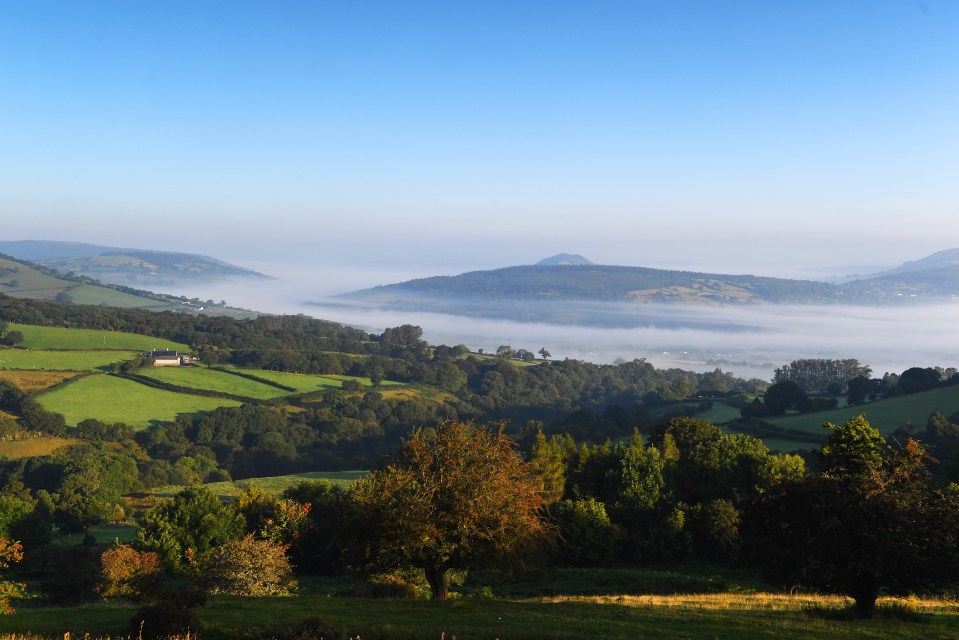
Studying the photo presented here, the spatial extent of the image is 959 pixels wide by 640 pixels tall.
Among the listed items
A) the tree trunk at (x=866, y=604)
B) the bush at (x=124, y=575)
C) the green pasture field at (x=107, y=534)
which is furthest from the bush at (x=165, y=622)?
→ the green pasture field at (x=107, y=534)

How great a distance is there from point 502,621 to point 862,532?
9.14m

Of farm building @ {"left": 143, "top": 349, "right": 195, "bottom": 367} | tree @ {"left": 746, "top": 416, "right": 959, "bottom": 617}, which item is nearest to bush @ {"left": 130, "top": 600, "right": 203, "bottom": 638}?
tree @ {"left": 746, "top": 416, "right": 959, "bottom": 617}

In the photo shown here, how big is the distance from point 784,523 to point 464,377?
146074 millimetres

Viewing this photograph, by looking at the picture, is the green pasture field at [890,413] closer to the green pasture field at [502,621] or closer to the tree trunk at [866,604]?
the tree trunk at [866,604]

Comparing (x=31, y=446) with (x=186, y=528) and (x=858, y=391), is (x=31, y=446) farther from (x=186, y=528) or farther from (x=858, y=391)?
(x=858, y=391)

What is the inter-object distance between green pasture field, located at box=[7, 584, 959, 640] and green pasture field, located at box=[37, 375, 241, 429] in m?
88.1

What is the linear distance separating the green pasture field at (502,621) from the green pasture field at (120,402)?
8805cm

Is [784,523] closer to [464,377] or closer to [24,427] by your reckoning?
[24,427]

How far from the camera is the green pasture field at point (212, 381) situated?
117 metres

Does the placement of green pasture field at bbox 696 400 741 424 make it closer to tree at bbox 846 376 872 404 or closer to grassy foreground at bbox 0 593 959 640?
tree at bbox 846 376 872 404

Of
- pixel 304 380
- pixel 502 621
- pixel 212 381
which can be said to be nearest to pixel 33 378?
pixel 212 381

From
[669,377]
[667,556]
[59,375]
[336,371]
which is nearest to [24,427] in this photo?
[59,375]

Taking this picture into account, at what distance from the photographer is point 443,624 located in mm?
15781

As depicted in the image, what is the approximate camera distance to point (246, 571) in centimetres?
2544
